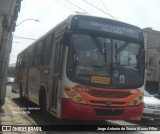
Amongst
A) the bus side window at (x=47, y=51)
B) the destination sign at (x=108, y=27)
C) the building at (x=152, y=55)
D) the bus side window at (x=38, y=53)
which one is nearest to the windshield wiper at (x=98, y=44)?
the destination sign at (x=108, y=27)

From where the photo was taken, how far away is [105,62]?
10.1 metres

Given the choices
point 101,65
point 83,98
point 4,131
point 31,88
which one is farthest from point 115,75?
point 31,88

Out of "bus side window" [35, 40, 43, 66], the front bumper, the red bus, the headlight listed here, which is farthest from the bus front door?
"bus side window" [35, 40, 43, 66]

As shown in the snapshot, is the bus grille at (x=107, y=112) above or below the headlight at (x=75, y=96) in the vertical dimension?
below

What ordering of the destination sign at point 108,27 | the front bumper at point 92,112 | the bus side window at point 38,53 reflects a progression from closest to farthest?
the front bumper at point 92,112
the destination sign at point 108,27
the bus side window at point 38,53

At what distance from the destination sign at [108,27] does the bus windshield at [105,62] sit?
0.26 m

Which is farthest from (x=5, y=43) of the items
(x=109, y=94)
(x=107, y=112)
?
(x=107, y=112)

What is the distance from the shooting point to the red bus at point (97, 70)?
9.82 m

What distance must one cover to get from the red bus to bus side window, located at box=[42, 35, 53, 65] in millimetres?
952

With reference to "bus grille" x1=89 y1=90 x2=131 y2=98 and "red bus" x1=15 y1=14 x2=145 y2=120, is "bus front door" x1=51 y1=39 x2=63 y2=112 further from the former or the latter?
"bus grille" x1=89 y1=90 x2=131 y2=98

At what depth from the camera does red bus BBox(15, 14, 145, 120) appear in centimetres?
982

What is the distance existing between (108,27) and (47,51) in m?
2.88

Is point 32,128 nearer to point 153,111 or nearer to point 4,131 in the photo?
point 4,131

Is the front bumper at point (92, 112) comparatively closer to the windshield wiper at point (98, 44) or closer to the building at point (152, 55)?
the windshield wiper at point (98, 44)
